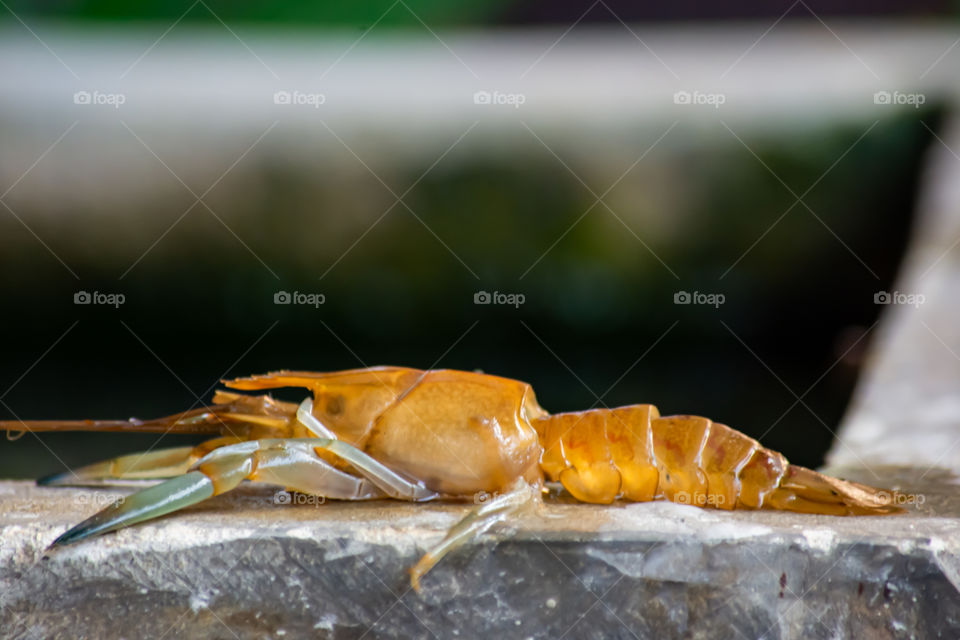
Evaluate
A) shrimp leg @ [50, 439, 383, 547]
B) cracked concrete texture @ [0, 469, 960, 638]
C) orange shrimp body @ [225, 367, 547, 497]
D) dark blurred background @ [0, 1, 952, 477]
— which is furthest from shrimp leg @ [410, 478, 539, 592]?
dark blurred background @ [0, 1, 952, 477]

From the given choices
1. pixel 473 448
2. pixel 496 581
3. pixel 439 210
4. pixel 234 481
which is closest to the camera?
pixel 496 581

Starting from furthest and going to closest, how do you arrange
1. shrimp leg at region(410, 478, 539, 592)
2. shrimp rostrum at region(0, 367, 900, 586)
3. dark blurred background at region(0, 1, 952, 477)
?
dark blurred background at region(0, 1, 952, 477) < shrimp rostrum at region(0, 367, 900, 586) < shrimp leg at region(410, 478, 539, 592)

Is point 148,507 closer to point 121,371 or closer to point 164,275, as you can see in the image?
point 121,371

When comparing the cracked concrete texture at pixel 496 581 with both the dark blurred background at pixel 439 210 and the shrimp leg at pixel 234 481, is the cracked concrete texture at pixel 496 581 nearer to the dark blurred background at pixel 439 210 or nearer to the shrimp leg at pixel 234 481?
the shrimp leg at pixel 234 481

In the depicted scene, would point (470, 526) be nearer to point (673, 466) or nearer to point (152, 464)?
point (673, 466)

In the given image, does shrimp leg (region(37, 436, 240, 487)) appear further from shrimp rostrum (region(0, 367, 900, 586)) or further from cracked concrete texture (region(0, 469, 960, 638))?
cracked concrete texture (region(0, 469, 960, 638))

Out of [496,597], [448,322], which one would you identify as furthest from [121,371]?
[496,597]

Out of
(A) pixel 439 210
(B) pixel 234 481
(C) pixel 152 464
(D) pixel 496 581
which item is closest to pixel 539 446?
(D) pixel 496 581
